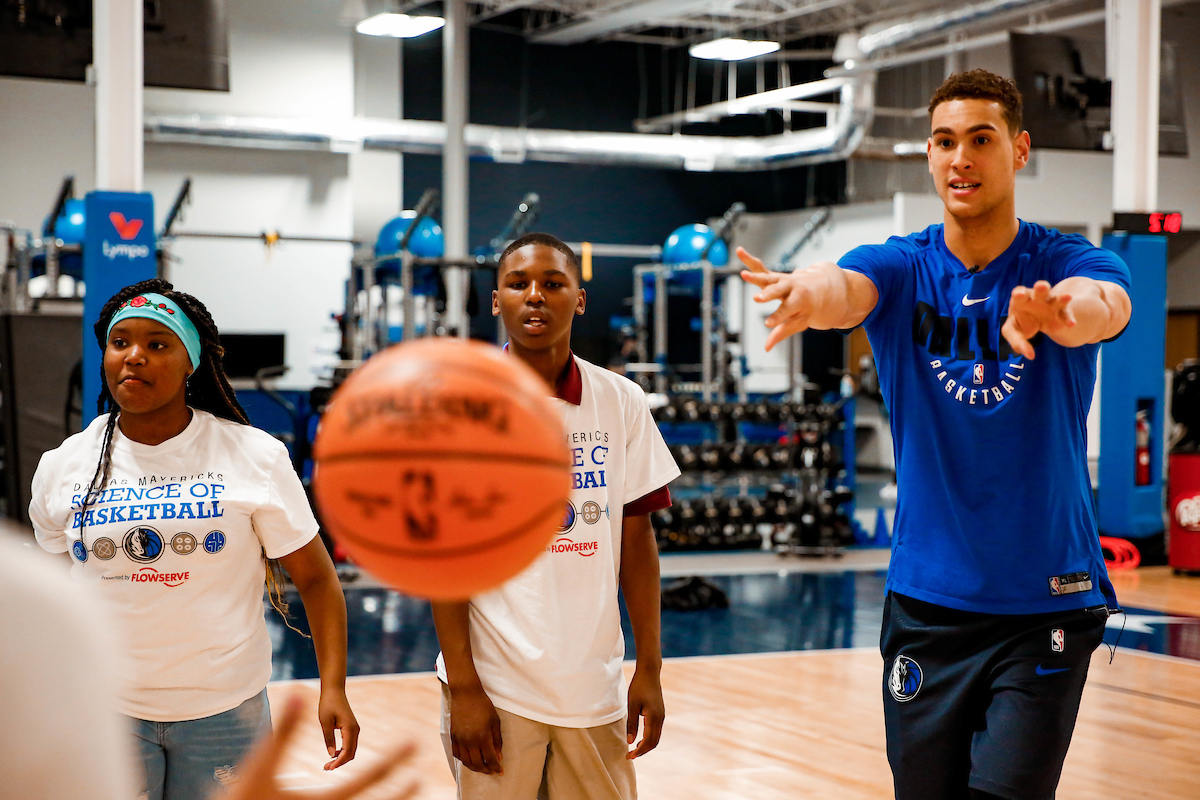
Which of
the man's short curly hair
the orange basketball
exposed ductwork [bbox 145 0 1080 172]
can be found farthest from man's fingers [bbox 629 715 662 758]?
exposed ductwork [bbox 145 0 1080 172]

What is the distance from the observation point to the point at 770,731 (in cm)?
471

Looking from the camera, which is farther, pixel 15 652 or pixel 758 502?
pixel 758 502

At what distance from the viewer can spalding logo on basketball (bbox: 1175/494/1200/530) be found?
837 cm

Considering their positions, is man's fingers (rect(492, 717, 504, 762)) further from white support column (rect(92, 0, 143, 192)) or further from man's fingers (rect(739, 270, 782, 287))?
white support column (rect(92, 0, 143, 192))

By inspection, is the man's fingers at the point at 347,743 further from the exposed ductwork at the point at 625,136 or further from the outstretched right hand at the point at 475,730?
the exposed ductwork at the point at 625,136

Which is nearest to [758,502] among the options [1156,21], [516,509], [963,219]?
[1156,21]

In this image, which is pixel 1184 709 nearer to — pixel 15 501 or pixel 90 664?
pixel 90 664

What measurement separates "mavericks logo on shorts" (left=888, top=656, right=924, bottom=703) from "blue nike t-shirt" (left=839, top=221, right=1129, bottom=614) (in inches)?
5.2

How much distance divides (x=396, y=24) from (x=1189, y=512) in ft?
29.5

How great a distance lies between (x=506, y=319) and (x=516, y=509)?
0.98m

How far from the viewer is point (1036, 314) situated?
1.73 meters

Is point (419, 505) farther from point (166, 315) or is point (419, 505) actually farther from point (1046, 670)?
point (1046, 670)

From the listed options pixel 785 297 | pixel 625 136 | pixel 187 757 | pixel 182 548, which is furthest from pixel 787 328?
pixel 625 136

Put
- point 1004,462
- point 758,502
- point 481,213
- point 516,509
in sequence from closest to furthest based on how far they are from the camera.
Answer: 1. point 516,509
2. point 1004,462
3. point 758,502
4. point 481,213
